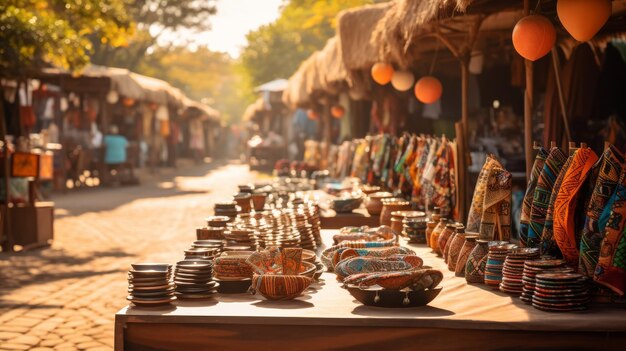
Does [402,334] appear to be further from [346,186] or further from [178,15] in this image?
[178,15]

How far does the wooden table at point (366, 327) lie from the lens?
3473 mm

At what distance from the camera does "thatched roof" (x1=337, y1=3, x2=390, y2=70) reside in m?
10.4

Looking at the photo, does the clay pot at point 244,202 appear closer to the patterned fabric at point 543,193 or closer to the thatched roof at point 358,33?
the thatched roof at point 358,33

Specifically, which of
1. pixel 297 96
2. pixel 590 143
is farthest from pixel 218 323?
pixel 297 96

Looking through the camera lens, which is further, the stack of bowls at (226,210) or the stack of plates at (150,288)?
the stack of bowls at (226,210)

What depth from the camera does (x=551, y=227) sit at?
167 inches

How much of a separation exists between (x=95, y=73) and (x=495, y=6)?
1589 centimetres

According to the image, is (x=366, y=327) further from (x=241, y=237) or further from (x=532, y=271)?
(x=241, y=237)

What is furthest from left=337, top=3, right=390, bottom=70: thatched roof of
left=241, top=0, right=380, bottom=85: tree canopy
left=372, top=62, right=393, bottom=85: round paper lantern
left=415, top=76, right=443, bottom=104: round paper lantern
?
left=241, top=0, right=380, bottom=85: tree canopy

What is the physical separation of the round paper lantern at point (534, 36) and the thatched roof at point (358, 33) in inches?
194

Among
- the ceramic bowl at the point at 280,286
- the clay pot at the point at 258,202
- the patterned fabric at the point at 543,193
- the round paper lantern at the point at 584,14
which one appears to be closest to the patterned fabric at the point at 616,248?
the patterned fabric at the point at 543,193

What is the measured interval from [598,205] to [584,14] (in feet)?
5.07

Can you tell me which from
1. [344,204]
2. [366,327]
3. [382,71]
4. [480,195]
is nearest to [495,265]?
[366,327]

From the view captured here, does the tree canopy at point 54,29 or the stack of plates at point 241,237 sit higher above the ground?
the tree canopy at point 54,29
